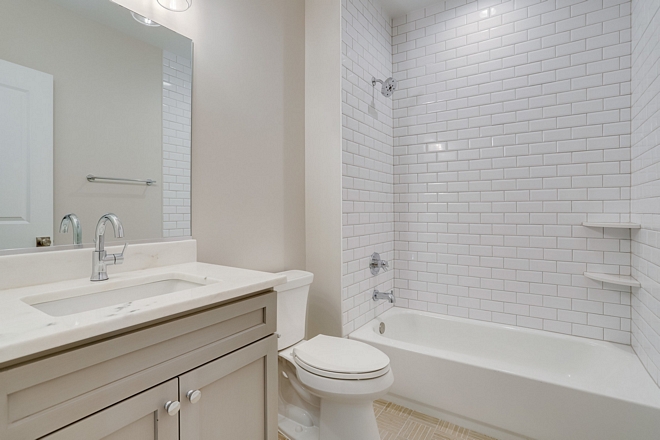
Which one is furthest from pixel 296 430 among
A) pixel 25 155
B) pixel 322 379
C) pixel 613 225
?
pixel 613 225

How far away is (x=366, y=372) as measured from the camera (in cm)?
146

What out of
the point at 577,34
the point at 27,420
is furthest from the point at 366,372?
the point at 577,34

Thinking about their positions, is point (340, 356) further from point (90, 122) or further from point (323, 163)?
point (90, 122)

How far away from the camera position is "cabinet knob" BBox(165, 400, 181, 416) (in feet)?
2.75

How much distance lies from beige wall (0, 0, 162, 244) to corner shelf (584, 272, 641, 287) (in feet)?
7.74

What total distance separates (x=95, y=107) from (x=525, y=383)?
7.41ft

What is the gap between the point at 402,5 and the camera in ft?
8.65

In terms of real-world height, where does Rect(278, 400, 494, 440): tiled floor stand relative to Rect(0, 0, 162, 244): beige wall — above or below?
below

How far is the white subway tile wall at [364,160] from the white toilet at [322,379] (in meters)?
0.46

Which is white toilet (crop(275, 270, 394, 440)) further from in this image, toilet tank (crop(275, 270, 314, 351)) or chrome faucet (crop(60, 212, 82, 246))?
chrome faucet (crop(60, 212, 82, 246))

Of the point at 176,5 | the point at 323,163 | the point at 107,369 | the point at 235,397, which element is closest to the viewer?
the point at 107,369

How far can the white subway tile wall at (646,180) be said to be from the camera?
156cm

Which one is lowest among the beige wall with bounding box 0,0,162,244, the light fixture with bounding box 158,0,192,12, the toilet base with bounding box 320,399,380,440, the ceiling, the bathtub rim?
the toilet base with bounding box 320,399,380,440

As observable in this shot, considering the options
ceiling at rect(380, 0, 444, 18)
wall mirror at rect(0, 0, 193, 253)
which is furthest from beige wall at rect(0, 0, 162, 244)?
ceiling at rect(380, 0, 444, 18)
